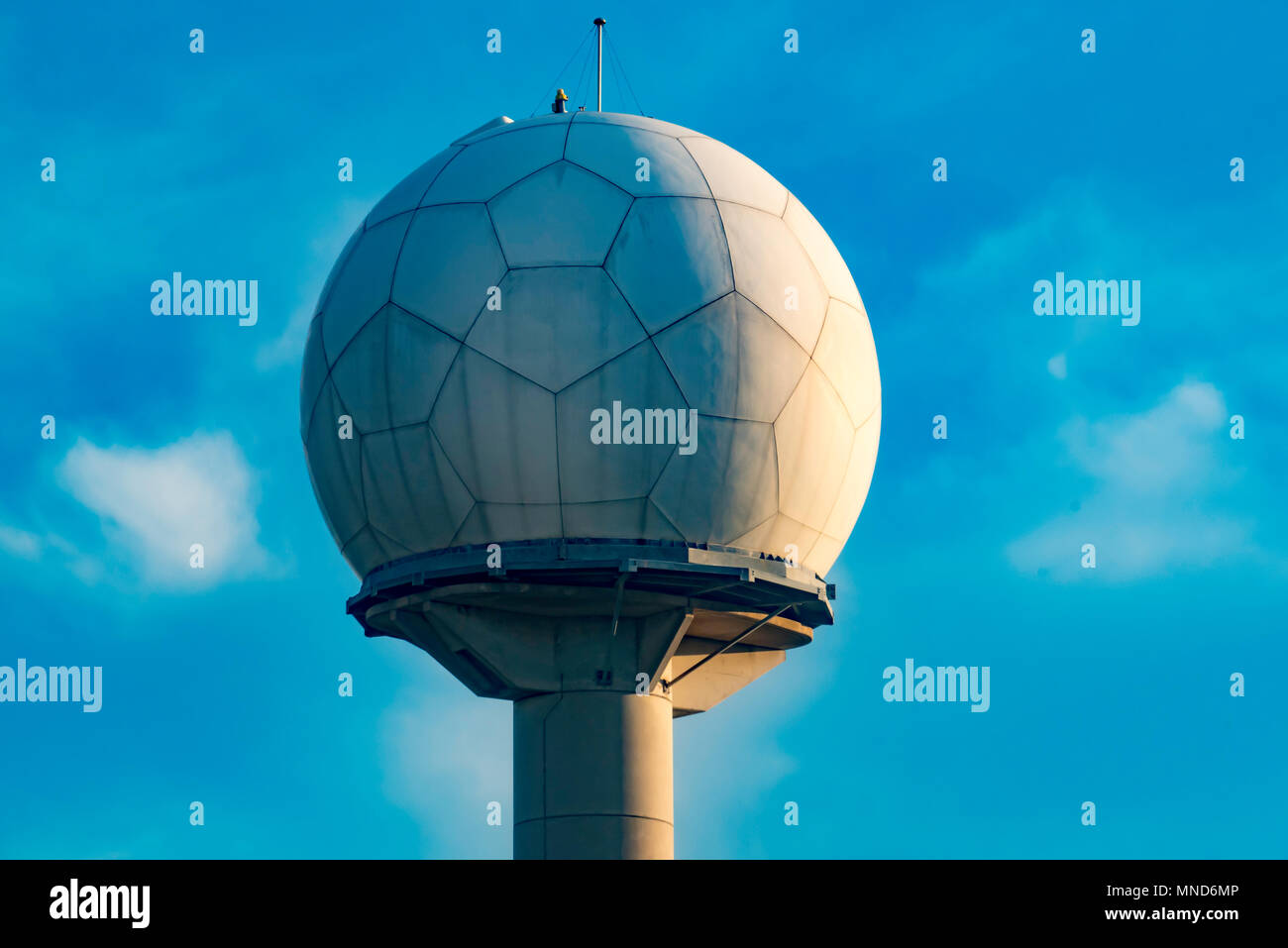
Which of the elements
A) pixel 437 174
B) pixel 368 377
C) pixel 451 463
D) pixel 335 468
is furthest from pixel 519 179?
pixel 335 468

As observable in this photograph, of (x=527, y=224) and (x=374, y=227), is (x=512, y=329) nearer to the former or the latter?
(x=527, y=224)

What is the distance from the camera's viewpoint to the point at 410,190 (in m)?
25.9

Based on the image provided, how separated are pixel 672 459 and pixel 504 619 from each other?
3.20 m

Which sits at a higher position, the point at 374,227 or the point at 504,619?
the point at 374,227

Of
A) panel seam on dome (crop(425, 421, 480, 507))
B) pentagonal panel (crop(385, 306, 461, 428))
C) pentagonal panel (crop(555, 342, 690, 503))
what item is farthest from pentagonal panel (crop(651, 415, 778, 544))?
pentagonal panel (crop(385, 306, 461, 428))

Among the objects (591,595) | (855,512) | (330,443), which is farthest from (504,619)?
(855,512)

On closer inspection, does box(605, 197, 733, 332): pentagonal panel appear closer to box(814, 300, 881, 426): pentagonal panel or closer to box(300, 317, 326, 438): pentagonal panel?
box(814, 300, 881, 426): pentagonal panel

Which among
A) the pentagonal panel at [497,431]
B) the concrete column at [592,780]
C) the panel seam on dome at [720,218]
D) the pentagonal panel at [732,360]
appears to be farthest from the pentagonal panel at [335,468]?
the panel seam on dome at [720,218]

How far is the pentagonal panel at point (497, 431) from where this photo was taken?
23.6m

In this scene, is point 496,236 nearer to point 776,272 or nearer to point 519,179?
point 519,179

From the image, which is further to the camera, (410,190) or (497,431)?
(410,190)

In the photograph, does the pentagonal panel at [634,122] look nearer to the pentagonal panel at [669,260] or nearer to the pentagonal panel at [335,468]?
the pentagonal panel at [669,260]

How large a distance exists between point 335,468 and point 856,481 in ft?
21.7

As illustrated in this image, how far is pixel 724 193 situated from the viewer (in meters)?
25.3
